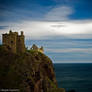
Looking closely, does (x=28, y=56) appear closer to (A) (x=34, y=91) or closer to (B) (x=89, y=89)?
→ (A) (x=34, y=91)

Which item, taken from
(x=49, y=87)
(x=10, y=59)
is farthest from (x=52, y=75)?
(x=10, y=59)

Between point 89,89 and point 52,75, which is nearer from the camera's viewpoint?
point 52,75

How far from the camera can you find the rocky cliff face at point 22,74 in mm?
59219

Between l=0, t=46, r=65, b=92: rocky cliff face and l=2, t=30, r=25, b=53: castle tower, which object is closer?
l=0, t=46, r=65, b=92: rocky cliff face

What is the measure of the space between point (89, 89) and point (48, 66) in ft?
214

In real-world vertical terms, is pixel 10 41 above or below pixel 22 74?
above

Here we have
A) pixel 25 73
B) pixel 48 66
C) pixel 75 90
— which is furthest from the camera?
pixel 75 90

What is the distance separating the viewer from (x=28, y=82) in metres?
63.2

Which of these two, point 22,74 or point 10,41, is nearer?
point 22,74

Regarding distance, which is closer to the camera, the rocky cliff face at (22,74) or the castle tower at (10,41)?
the rocky cliff face at (22,74)

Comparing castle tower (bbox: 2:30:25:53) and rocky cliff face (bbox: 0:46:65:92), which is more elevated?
castle tower (bbox: 2:30:25:53)

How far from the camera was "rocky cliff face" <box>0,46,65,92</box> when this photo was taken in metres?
59.2

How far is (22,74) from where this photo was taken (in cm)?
6200

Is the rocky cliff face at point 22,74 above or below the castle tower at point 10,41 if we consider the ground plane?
below
